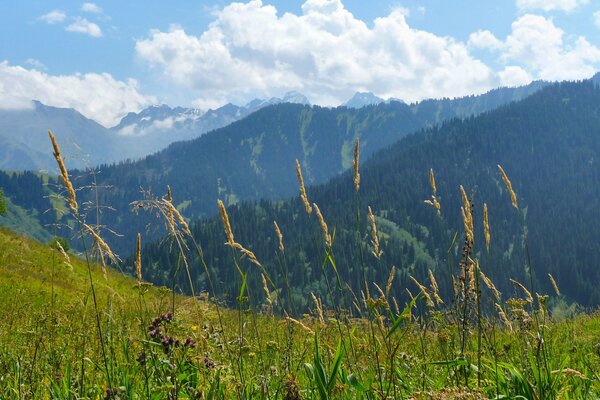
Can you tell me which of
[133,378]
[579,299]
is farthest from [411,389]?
[579,299]

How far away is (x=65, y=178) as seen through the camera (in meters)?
2.86

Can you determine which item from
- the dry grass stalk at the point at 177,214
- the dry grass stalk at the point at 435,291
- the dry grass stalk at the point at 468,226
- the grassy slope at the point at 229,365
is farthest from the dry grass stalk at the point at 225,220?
the dry grass stalk at the point at 435,291

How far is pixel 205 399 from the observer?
3.15 meters

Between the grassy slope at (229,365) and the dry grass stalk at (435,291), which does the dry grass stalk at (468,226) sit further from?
the dry grass stalk at (435,291)

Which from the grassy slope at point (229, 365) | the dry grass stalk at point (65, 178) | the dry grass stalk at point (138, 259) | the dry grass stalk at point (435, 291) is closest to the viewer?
the dry grass stalk at point (65, 178)

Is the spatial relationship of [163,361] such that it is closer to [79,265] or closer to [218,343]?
[218,343]

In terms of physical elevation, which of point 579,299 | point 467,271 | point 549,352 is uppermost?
point 467,271

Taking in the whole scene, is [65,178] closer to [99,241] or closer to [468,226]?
[99,241]

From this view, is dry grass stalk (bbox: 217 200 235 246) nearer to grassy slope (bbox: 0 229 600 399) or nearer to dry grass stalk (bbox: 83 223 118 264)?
grassy slope (bbox: 0 229 600 399)

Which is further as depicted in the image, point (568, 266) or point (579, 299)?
point (568, 266)

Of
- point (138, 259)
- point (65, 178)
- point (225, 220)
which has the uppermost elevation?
point (65, 178)

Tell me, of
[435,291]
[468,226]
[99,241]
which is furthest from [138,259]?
[435,291]

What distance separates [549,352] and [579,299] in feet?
674

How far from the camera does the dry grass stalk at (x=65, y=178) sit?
2672 mm
